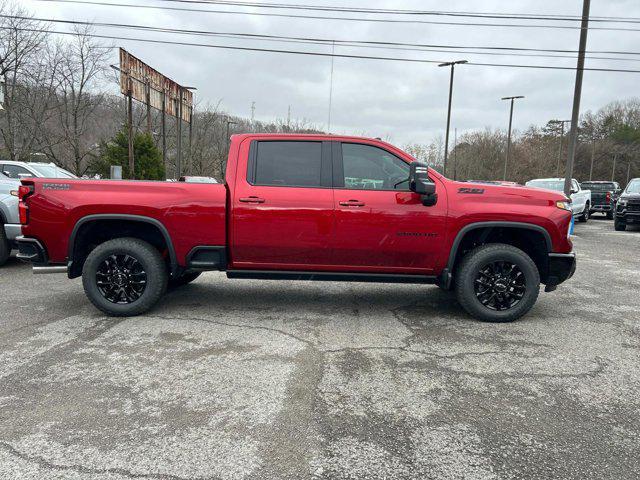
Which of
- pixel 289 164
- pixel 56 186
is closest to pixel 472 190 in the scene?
pixel 289 164

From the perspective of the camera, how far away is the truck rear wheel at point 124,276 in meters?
4.53

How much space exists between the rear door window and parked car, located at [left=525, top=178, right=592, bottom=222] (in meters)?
14.2

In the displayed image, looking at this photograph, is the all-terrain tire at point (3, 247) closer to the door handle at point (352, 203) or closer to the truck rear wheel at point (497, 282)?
the door handle at point (352, 203)

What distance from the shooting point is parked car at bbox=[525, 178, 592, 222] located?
17.1 meters

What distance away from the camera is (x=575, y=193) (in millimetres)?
17703

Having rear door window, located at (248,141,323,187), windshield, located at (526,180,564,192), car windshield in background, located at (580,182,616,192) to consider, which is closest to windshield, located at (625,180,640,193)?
windshield, located at (526,180,564,192)

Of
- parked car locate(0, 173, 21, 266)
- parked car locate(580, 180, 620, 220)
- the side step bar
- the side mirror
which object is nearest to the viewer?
the side mirror

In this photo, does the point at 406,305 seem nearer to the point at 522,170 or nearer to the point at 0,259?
the point at 0,259

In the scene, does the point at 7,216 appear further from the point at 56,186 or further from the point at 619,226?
the point at 619,226

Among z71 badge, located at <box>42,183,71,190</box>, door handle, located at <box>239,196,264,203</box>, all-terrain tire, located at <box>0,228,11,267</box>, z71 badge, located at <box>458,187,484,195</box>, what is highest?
z71 badge, located at <box>458,187,484,195</box>

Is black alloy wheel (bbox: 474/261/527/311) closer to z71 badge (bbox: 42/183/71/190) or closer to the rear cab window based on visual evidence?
the rear cab window

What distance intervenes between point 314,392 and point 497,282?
8.54 ft

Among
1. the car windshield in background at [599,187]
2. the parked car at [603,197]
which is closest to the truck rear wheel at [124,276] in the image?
the parked car at [603,197]

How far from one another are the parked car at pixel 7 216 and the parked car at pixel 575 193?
15.9 metres
